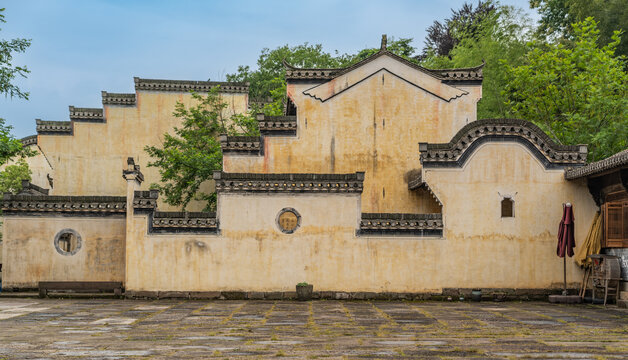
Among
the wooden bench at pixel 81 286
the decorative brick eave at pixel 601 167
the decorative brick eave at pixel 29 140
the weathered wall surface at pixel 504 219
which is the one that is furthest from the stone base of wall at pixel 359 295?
the decorative brick eave at pixel 29 140

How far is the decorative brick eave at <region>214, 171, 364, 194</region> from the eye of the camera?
56.5 ft

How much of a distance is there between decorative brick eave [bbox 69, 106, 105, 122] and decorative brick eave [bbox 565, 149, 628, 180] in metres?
19.5

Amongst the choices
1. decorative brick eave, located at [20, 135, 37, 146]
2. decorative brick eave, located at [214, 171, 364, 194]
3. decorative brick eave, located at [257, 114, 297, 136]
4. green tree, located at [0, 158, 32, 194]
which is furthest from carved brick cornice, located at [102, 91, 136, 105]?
decorative brick eave, located at [214, 171, 364, 194]

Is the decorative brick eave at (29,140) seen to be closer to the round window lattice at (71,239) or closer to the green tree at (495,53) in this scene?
the round window lattice at (71,239)

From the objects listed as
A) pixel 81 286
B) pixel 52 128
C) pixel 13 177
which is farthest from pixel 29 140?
pixel 81 286

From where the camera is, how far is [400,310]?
48.0 feet

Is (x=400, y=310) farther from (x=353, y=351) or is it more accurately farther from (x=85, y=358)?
(x=85, y=358)

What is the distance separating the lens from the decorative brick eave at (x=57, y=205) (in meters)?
18.2

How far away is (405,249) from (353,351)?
876 cm

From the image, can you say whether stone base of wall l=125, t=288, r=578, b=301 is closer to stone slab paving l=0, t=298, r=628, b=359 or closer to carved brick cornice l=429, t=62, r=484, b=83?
stone slab paving l=0, t=298, r=628, b=359

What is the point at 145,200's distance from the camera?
56.4 ft

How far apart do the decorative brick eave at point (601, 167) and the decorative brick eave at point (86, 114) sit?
19547 mm

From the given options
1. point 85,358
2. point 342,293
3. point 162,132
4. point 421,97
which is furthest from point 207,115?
point 85,358

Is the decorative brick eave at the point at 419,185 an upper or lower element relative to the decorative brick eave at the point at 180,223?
upper
